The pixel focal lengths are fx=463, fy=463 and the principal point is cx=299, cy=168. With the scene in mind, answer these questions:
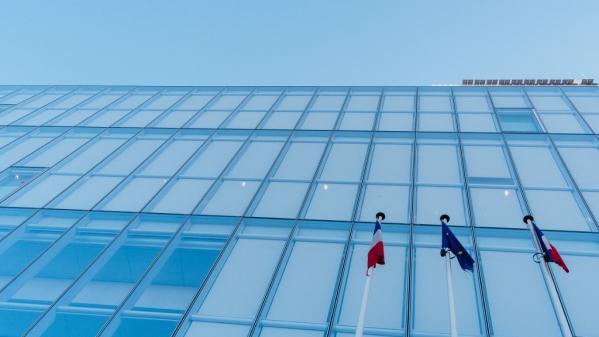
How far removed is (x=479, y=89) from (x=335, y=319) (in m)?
19.8

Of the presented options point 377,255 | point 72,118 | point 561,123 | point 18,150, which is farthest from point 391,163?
point 72,118

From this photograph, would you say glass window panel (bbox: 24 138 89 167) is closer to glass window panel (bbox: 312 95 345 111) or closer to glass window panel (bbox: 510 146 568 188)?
glass window panel (bbox: 312 95 345 111)

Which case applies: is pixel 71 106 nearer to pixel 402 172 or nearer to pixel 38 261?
pixel 38 261

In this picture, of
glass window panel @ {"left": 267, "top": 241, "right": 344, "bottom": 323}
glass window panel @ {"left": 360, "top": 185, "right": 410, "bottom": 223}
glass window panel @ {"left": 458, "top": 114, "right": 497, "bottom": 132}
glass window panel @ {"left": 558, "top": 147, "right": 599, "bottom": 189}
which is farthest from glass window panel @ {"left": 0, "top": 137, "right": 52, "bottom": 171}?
glass window panel @ {"left": 558, "top": 147, "right": 599, "bottom": 189}

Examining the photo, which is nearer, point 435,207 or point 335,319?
point 335,319

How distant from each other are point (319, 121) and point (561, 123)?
11617mm

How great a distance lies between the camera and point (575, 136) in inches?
803

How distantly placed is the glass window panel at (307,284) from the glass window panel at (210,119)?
39.9ft

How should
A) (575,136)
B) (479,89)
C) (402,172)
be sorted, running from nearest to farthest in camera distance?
(402,172), (575,136), (479,89)

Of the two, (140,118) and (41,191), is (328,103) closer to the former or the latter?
(140,118)

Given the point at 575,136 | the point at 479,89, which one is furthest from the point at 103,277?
the point at 479,89

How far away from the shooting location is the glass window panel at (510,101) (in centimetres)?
2434

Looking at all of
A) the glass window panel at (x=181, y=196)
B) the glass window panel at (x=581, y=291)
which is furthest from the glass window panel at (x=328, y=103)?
the glass window panel at (x=581, y=291)

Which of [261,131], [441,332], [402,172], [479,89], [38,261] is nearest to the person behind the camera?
[441,332]
